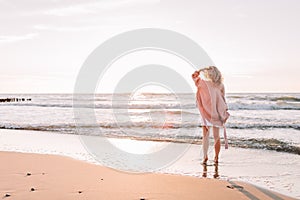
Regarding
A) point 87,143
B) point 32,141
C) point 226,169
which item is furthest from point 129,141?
point 226,169

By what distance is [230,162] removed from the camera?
779 cm

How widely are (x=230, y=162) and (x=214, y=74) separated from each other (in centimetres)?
212

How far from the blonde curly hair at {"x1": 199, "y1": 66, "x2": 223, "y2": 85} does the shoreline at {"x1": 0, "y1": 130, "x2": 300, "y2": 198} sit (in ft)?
6.30

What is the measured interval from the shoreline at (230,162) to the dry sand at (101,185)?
58cm

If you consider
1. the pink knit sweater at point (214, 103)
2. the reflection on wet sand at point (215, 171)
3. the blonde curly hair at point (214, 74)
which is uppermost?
the blonde curly hair at point (214, 74)

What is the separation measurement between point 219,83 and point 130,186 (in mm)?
3427

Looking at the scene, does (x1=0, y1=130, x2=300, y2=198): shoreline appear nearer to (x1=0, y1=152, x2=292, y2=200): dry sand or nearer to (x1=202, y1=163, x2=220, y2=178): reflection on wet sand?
(x1=202, y1=163, x2=220, y2=178): reflection on wet sand

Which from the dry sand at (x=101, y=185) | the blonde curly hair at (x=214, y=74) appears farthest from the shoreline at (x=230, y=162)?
the blonde curly hair at (x=214, y=74)

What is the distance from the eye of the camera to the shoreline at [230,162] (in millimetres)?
6121

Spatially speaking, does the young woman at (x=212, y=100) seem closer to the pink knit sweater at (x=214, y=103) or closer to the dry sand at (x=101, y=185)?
the pink knit sweater at (x=214, y=103)

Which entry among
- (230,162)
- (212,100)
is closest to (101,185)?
(212,100)

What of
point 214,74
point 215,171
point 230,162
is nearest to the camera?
point 215,171

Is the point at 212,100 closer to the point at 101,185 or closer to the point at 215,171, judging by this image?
the point at 215,171

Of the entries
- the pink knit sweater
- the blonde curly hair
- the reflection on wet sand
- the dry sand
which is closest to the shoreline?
the reflection on wet sand
